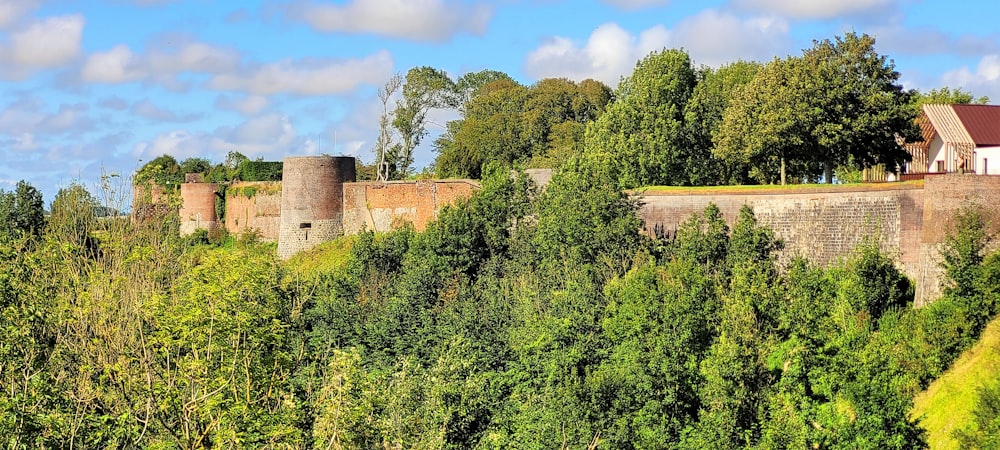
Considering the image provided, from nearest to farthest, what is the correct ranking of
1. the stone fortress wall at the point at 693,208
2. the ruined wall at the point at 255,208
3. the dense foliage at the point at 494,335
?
the dense foliage at the point at 494,335 → the stone fortress wall at the point at 693,208 → the ruined wall at the point at 255,208

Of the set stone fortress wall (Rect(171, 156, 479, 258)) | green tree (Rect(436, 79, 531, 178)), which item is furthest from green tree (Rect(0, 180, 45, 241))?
green tree (Rect(436, 79, 531, 178))

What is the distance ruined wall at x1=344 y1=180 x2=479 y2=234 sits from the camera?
44000 millimetres

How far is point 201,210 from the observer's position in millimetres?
52438

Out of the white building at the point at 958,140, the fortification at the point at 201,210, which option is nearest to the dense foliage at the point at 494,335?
the fortification at the point at 201,210

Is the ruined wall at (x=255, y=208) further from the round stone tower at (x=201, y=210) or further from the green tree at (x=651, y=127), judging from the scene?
the green tree at (x=651, y=127)

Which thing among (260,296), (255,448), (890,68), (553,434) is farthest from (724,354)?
(890,68)

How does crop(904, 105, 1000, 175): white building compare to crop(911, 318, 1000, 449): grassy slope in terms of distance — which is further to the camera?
crop(904, 105, 1000, 175): white building

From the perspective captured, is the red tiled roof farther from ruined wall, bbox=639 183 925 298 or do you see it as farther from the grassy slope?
the grassy slope

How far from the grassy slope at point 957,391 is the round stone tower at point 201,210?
31.5 m

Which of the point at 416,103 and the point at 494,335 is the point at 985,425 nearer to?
the point at 494,335

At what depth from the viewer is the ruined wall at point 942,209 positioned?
3011cm

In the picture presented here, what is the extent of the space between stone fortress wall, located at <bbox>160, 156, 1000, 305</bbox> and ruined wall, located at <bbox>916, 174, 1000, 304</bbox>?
0.9 inches

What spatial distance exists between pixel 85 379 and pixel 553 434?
31.0 ft

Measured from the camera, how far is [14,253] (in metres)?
26.7
